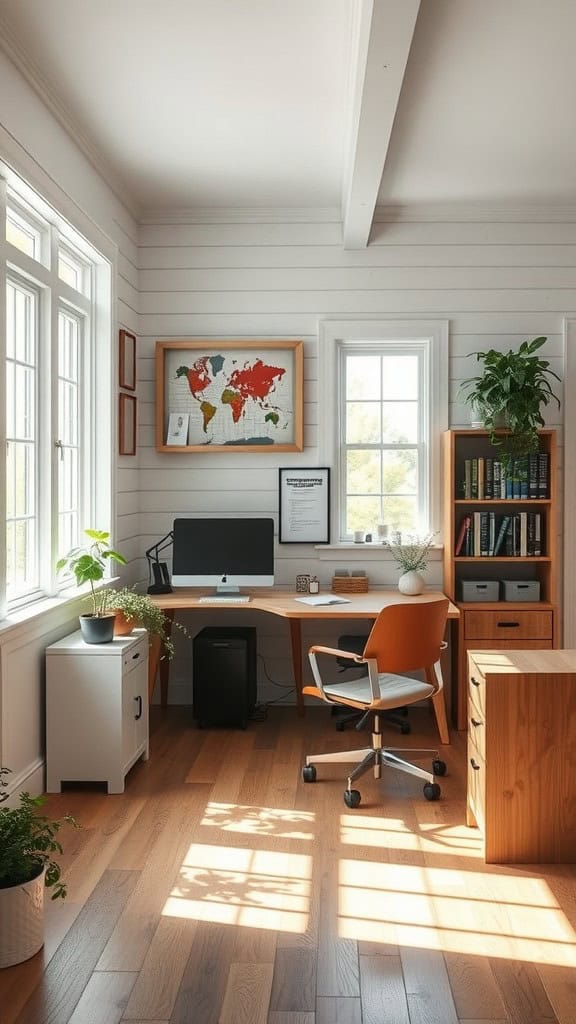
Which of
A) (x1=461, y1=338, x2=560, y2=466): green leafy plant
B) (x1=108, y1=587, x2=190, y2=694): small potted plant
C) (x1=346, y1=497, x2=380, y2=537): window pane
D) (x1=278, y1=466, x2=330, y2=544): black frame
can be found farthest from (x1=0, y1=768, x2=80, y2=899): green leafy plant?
(x1=461, y1=338, x2=560, y2=466): green leafy plant

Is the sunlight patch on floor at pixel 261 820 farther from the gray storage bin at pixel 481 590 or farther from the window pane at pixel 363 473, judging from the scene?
the window pane at pixel 363 473

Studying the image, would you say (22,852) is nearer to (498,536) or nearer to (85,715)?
(85,715)

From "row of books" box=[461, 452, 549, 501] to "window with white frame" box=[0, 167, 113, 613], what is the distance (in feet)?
6.85

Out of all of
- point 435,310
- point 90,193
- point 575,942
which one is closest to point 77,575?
point 90,193

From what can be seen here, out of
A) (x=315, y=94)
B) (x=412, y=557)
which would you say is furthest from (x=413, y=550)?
(x=315, y=94)

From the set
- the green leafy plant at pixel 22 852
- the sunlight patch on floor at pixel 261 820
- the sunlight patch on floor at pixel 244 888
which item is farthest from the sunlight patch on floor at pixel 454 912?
the green leafy plant at pixel 22 852

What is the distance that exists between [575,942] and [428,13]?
3.04 meters

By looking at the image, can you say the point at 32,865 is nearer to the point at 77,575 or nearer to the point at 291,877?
the point at 291,877

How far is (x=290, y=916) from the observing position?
2742 mm

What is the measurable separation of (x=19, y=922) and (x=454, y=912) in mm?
1303

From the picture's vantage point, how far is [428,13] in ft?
10.2

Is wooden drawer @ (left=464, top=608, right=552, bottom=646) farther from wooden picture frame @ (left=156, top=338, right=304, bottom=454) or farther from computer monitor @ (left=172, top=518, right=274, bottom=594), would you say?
wooden picture frame @ (left=156, top=338, right=304, bottom=454)

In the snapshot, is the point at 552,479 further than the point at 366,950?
Yes

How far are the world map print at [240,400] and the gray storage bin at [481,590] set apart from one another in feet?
4.60
